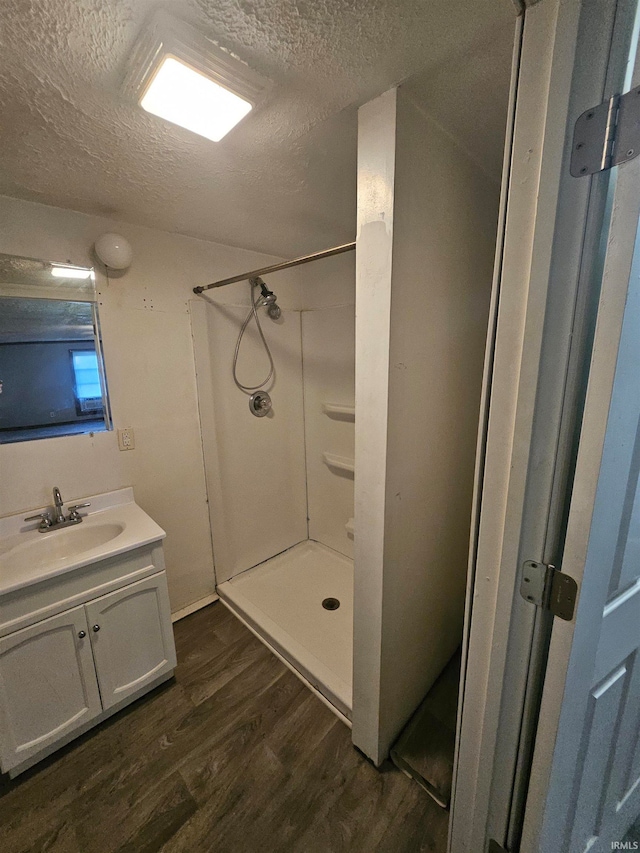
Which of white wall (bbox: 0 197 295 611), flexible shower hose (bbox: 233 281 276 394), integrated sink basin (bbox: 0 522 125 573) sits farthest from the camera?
flexible shower hose (bbox: 233 281 276 394)

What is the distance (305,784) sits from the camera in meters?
1.25

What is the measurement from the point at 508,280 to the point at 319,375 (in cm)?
194

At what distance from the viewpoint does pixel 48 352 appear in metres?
1.57

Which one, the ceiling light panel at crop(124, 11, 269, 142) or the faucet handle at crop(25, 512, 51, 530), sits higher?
the ceiling light panel at crop(124, 11, 269, 142)

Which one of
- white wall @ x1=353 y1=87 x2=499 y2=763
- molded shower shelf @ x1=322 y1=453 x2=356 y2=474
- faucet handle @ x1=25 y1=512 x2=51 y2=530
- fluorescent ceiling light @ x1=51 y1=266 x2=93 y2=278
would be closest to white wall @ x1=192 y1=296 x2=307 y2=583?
molded shower shelf @ x1=322 y1=453 x2=356 y2=474

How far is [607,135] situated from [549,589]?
0.82 m

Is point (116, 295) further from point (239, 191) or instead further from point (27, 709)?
point (27, 709)

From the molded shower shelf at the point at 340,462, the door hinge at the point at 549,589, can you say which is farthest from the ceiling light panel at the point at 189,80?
the molded shower shelf at the point at 340,462

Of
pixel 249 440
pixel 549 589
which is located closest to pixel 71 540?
pixel 249 440

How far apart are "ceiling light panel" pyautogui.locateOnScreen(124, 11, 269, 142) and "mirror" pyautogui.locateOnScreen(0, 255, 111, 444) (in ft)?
3.42

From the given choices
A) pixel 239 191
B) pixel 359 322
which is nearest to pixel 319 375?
pixel 239 191

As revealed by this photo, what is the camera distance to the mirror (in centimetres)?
148

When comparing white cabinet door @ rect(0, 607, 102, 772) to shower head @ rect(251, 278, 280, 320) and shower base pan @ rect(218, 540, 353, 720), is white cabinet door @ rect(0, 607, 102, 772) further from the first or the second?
shower head @ rect(251, 278, 280, 320)

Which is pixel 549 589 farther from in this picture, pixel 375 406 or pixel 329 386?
pixel 329 386
